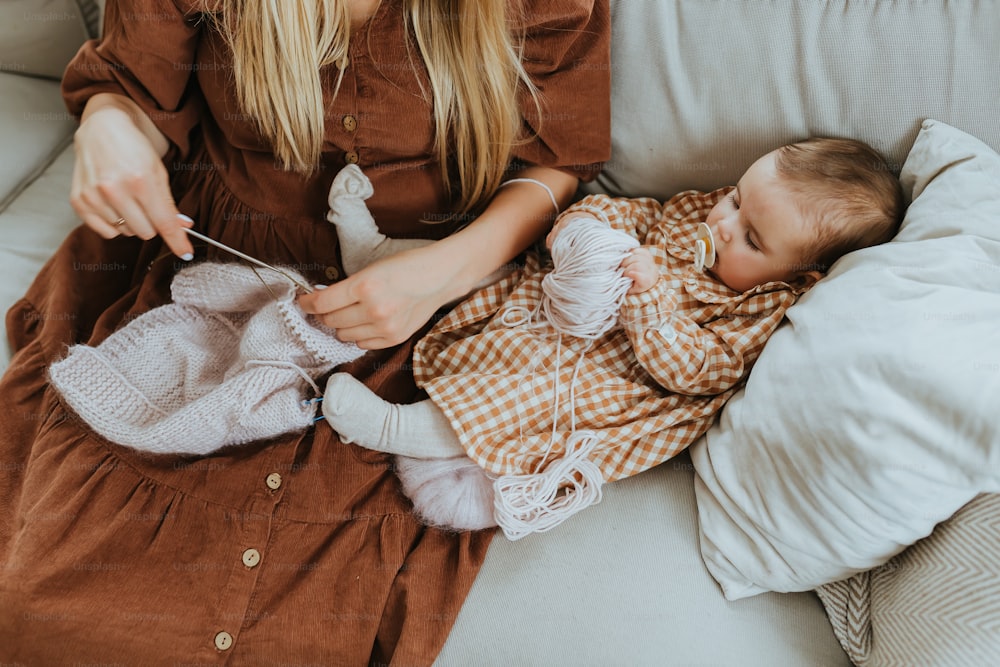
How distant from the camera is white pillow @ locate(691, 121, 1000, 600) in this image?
692mm

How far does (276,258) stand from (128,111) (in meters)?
0.27

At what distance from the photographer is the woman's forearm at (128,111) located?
0.89 m

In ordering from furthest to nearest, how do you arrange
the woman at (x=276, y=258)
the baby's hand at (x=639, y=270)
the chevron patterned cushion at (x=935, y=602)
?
the baby's hand at (x=639, y=270), the woman at (x=276, y=258), the chevron patterned cushion at (x=935, y=602)

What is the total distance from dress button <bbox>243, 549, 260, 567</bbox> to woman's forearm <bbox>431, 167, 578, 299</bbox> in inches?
16.0

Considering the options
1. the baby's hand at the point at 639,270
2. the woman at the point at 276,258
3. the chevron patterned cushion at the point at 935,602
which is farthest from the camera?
the baby's hand at the point at 639,270

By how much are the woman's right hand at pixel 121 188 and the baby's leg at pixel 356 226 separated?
20 centimetres

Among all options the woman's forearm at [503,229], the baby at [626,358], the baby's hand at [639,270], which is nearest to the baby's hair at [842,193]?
the baby at [626,358]

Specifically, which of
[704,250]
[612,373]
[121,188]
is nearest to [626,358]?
[612,373]

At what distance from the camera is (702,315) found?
0.94 metres

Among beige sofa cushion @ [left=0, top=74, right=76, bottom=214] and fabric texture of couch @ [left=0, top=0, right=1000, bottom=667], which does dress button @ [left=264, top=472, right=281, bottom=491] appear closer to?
fabric texture of couch @ [left=0, top=0, right=1000, bottom=667]

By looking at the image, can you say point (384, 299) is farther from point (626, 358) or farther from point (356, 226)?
point (626, 358)

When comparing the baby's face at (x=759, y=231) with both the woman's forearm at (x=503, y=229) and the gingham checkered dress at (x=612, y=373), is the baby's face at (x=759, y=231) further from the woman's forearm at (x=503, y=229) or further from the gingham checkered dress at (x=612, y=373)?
the woman's forearm at (x=503, y=229)

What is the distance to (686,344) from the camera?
0.86m

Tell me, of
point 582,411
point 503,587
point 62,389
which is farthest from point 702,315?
point 62,389
